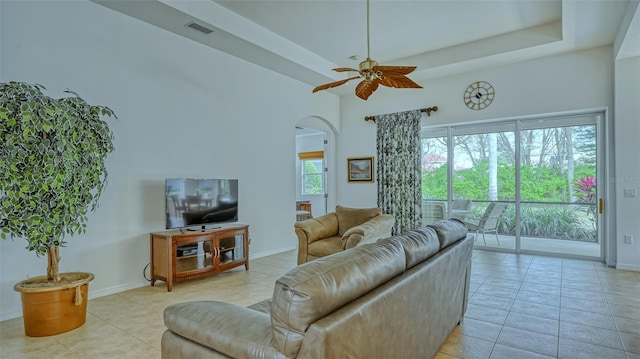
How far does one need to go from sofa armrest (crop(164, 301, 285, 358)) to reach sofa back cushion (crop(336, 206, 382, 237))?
124 inches

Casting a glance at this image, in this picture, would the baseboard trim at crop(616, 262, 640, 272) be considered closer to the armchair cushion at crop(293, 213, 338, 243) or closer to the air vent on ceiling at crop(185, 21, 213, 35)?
the armchair cushion at crop(293, 213, 338, 243)

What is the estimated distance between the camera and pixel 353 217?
473cm

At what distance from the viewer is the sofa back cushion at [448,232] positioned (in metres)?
2.43

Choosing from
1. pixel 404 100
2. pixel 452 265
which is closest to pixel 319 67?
pixel 404 100

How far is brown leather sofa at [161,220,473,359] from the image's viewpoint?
4.06 ft

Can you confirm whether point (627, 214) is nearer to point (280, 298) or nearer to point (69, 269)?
point (280, 298)

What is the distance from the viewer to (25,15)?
3.18 m

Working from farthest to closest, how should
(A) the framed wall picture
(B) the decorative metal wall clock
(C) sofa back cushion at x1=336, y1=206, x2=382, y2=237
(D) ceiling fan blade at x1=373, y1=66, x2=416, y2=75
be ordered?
1. (A) the framed wall picture
2. (B) the decorative metal wall clock
3. (C) sofa back cushion at x1=336, y1=206, x2=382, y2=237
4. (D) ceiling fan blade at x1=373, y1=66, x2=416, y2=75

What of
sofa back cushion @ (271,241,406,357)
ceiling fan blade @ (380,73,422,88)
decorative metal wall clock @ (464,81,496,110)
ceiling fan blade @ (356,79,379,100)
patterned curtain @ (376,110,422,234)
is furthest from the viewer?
patterned curtain @ (376,110,422,234)

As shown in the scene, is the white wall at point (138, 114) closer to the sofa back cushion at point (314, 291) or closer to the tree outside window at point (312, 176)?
the sofa back cushion at point (314, 291)

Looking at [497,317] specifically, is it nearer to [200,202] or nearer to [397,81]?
[397,81]

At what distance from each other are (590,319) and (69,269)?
15.9 ft

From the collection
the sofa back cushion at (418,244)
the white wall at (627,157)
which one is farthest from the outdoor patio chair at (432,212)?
the sofa back cushion at (418,244)

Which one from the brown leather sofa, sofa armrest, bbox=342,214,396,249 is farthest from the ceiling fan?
the brown leather sofa
